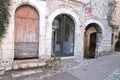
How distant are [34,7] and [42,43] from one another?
5.23ft

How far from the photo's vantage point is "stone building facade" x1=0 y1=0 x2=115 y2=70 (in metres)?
5.21

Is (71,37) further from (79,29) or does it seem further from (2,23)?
(2,23)

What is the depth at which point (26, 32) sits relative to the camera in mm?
5703

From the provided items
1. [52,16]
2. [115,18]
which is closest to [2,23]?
[52,16]

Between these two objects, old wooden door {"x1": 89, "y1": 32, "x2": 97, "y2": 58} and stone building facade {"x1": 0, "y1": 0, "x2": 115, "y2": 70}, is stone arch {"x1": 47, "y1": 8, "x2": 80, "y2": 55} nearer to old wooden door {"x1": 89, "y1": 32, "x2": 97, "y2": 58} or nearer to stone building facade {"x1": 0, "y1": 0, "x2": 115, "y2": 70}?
stone building facade {"x1": 0, "y1": 0, "x2": 115, "y2": 70}

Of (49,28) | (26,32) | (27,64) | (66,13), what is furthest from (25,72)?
(66,13)

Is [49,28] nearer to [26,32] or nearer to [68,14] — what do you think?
[26,32]

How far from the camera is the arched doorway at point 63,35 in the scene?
7012mm

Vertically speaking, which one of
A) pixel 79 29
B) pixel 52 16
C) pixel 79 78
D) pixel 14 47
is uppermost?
pixel 52 16

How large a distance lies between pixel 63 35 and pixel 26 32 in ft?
7.48

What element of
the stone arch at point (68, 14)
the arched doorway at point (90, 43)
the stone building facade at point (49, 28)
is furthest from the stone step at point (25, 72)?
the arched doorway at point (90, 43)

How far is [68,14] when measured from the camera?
6.84m

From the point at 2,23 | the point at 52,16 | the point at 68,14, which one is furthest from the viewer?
the point at 68,14

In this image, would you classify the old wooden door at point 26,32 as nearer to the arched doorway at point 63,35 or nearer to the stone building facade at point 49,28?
the stone building facade at point 49,28
